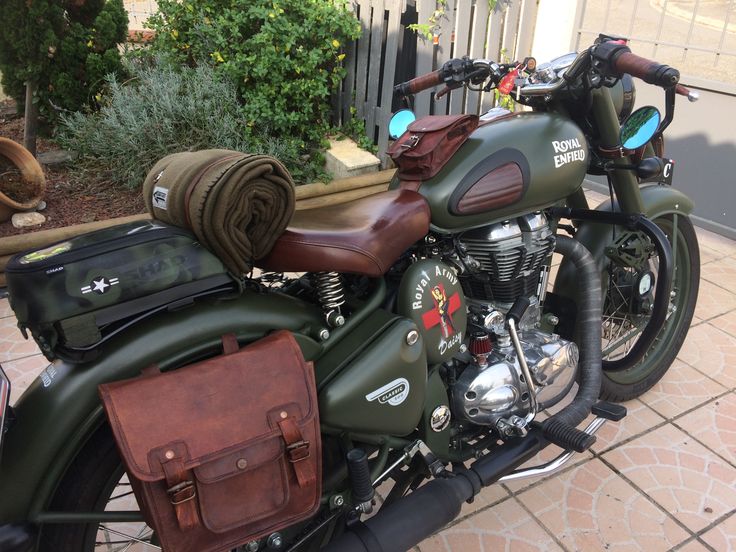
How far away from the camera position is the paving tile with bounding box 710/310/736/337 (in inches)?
125

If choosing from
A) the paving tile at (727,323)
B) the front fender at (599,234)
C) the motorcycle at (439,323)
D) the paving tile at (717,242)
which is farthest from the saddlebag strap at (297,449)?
the paving tile at (717,242)

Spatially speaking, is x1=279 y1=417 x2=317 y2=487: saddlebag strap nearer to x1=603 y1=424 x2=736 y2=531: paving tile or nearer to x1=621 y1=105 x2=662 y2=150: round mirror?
x1=621 y1=105 x2=662 y2=150: round mirror

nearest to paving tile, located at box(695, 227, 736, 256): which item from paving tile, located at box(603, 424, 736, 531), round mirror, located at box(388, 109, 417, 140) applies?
paving tile, located at box(603, 424, 736, 531)

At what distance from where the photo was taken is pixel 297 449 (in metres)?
1.27

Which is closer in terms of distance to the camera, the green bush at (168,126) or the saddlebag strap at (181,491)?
the saddlebag strap at (181,491)

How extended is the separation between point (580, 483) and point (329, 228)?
1400mm

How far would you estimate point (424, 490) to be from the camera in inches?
64.9

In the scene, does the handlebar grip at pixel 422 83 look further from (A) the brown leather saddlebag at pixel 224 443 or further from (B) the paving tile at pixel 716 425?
(B) the paving tile at pixel 716 425

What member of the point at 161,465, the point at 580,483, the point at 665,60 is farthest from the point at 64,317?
the point at 665,60

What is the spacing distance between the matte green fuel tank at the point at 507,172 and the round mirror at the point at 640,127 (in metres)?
0.13

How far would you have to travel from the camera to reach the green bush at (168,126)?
13.3ft

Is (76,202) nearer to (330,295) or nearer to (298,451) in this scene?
(330,295)

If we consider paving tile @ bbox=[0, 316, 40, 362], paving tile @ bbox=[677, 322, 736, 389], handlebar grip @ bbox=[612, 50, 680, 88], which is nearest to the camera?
handlebar grip @ bbox=[612, 50, 680, 88]

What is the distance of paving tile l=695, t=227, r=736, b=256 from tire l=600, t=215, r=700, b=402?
5.66 ft
